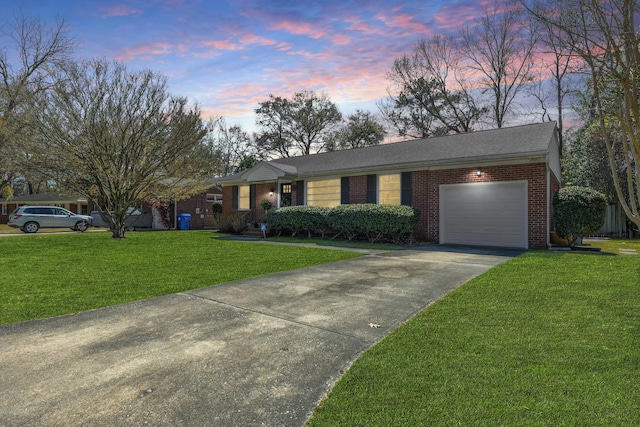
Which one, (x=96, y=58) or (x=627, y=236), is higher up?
(x=96, y=58)

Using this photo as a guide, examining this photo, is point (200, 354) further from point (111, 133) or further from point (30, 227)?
point (30, 227)

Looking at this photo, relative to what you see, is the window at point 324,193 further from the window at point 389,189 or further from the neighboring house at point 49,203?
the neighboring house at point 49,203

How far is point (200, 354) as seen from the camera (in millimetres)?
3160

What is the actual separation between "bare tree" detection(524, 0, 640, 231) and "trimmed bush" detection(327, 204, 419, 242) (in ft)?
28.5

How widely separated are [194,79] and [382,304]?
36.5ft

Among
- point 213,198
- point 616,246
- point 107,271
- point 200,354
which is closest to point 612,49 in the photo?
point 200,354

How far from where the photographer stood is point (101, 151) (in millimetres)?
13141

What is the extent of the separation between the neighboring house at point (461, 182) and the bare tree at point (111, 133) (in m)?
4.97

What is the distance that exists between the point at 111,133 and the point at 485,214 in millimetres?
14270

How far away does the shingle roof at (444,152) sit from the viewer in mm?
11250

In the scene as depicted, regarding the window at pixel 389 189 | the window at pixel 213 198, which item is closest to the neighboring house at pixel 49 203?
the window at pixel 213 198

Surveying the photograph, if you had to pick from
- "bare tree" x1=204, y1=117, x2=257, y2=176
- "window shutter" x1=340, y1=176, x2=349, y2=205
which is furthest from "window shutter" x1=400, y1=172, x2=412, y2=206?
"bare tree" x1=204, y1=117, x2=257, y2=176

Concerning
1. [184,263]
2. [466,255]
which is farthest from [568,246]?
[184,263]

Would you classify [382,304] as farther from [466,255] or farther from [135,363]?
[466,255]
